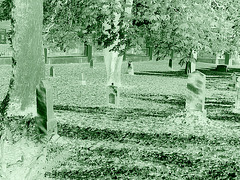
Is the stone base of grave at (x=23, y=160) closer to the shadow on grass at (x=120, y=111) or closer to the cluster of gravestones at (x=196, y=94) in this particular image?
the shadow on grass at (x=120, y=111)

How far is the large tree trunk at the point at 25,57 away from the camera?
856 cm

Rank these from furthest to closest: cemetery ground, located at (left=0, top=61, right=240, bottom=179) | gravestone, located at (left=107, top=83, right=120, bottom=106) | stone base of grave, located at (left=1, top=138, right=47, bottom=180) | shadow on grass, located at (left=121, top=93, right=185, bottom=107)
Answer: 1. shadow on grass, located at (left=121, top=93, right=185, bottom=107)
2. gravestone, located at (left=107, top=83, right=120, bottom=106)
3. cemetery ground, located at (left=0, top=61, right=240, bottom=179)
4. stone base of grave, located at (left=1, top=138, right=47, bottom=180)

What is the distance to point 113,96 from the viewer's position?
1081 centimetres

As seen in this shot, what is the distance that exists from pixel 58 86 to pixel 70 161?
1067cm

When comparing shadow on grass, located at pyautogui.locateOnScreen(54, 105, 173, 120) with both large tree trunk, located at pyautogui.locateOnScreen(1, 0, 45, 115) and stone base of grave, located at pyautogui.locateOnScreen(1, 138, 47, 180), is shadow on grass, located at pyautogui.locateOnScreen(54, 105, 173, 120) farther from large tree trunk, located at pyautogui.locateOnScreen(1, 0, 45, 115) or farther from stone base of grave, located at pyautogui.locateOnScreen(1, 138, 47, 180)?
stone base of grave, located at pyautogui.locateOnScreen(1, 138, 47, 180)

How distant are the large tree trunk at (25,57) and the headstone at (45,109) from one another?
186 cm

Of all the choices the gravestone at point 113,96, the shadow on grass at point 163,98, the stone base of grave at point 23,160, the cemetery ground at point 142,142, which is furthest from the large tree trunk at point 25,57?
the shadow on grass at point 163,98

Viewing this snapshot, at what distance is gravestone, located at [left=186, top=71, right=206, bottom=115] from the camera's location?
8.60 meters

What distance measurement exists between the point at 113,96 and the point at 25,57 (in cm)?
334

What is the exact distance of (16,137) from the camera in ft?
22.7

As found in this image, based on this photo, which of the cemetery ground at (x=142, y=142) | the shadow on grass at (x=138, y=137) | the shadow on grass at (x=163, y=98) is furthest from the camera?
the shadow on grass at (x=163, y=98)

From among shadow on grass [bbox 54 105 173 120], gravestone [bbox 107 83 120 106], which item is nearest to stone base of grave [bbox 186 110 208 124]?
shadow on grass [bbox 54 105 173 120]

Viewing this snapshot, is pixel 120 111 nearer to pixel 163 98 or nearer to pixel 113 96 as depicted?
pixel 113 96

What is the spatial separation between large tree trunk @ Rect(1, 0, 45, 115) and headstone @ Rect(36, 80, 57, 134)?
6.11 ft
